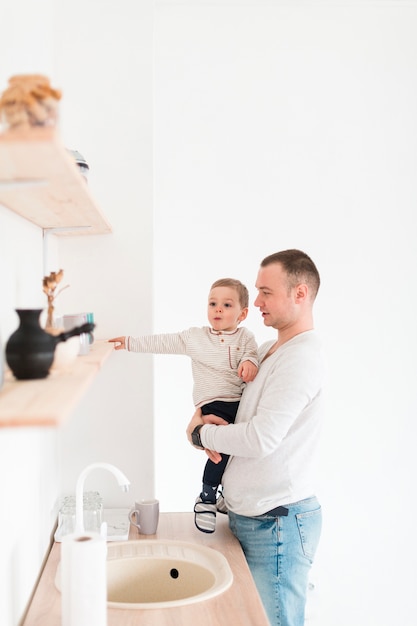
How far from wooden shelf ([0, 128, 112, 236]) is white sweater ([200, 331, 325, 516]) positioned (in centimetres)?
70

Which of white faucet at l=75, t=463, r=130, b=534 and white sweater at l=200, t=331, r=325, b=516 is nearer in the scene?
white faucet at l=75, t=463, r=130, b=534

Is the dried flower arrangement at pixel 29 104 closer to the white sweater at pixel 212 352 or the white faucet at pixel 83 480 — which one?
the white faucet at pixel 83 480

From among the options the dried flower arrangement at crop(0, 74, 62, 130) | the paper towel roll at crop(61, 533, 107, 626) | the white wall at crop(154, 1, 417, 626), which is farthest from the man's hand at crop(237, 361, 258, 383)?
the dried flower arrangement at crop(0, 74, 62, 130)

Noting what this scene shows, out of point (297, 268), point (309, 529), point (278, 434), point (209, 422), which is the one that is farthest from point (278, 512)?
point (297, 268)

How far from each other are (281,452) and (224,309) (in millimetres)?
535

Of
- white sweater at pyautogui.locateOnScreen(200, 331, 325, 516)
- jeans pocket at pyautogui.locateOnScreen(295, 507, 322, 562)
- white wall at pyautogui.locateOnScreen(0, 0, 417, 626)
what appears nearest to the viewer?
white sweater at pyautogui.locateOnScreen(200, 331, 325, 516)

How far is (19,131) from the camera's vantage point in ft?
3.18

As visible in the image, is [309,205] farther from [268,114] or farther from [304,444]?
[304,444]

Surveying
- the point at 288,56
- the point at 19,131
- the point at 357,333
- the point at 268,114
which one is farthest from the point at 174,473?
the point at 19,131

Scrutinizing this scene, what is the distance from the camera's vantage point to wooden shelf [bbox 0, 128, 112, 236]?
0.95 m

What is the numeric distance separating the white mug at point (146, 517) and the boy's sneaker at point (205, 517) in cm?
13

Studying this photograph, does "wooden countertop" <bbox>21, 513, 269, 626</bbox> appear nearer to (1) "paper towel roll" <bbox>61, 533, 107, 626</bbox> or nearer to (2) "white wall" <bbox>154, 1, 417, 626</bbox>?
(1) "paper towel roll" <bbox>61, 533, 107, 626</bbox>

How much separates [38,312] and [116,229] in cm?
133

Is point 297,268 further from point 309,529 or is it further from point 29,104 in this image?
point 29,104
